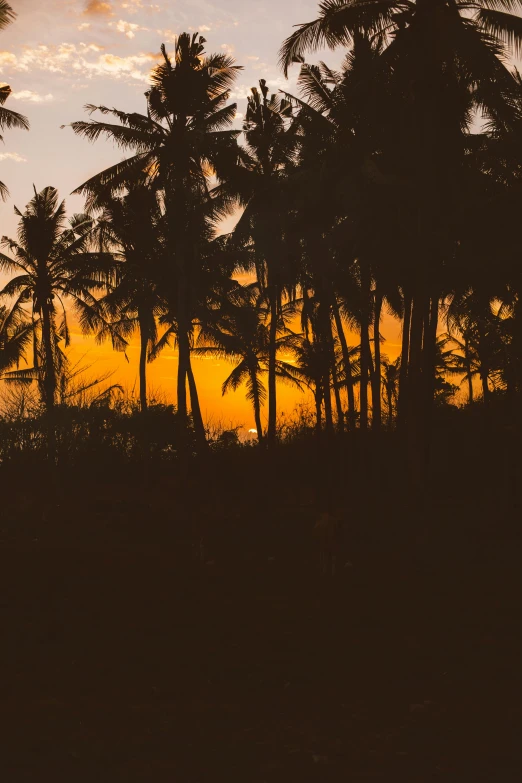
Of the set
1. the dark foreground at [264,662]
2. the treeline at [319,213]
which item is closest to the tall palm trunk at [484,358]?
the treeline at [319,213]

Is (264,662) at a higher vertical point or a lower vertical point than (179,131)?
lower

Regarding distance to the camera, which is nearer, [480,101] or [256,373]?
[480,101]

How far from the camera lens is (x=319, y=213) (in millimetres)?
25719

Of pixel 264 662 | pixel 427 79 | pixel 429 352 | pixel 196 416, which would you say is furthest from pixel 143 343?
pixel 264 662

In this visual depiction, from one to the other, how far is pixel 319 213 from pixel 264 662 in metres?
18.5

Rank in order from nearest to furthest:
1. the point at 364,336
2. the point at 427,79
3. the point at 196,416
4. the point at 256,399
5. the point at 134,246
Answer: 1. the point at 427,79
2. the point at 134,246
3. the point at 364,336
4. the point at 196,416
5. the point at 256,399

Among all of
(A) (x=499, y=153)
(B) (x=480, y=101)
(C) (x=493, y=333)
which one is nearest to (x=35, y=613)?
(B) (x=480, y=101)

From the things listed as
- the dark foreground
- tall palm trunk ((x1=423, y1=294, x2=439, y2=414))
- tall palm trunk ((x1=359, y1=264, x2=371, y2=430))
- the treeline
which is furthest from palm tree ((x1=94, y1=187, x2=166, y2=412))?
the dark foreground

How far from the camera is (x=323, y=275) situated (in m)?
27.8

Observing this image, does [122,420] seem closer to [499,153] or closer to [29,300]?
[29,300]

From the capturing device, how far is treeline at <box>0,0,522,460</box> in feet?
56.4

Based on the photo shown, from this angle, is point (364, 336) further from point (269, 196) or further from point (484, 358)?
point (484, 358)

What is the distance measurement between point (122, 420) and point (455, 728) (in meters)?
35.1

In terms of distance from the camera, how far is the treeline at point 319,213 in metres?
17.2
